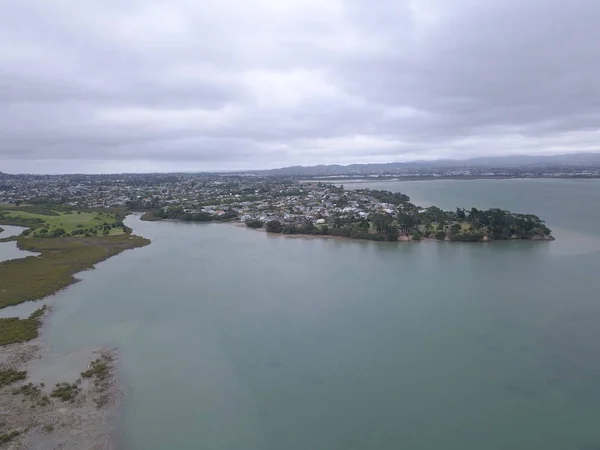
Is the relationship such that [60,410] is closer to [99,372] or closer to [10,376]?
[99,372]

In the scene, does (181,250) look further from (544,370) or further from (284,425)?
(544,370)

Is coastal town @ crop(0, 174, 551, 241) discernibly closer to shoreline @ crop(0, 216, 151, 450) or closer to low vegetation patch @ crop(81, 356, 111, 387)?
low vegetation patch @ crop(81, 356, 111, 387)

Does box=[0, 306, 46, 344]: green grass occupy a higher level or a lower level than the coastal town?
lower

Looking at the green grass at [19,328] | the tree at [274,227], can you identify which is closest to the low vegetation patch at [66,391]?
the green grass at [19,328]

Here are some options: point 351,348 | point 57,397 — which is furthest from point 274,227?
point 57,397

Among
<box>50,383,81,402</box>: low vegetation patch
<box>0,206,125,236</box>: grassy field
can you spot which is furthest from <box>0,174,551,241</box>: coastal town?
<box>50,383,81,402</box>: low vegetation patch
